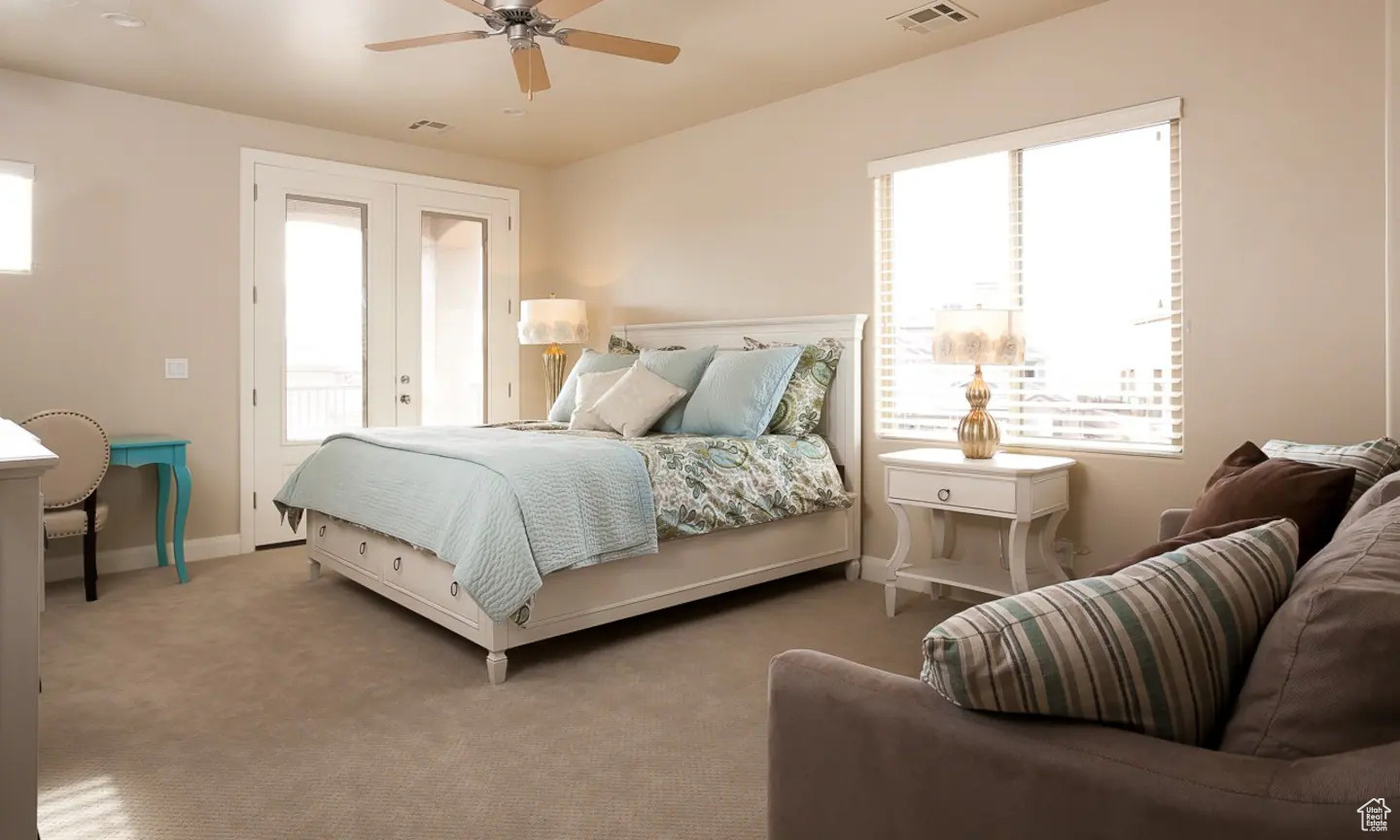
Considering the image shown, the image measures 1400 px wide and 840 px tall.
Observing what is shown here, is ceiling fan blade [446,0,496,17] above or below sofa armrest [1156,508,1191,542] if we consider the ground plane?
above

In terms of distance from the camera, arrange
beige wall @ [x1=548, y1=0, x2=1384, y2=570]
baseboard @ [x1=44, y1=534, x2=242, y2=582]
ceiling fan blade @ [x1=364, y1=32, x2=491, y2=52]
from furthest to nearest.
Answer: baseboard @ [x1=44, y1=534, x2=242, y2=582] < ceiling fan blade @ [x1=364, y1=32, x2=491, y2=52] < beige wall @ [x1=548, y1=0, x2=1384, y2=570]

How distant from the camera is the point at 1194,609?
1010 mm

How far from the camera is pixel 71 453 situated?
3842mm

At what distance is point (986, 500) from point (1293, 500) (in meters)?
1.61

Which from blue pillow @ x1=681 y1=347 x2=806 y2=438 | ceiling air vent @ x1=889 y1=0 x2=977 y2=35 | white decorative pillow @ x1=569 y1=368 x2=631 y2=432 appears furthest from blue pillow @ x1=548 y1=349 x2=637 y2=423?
ceiling air vent @ x1=889 y1=0 x2=977 y2=35

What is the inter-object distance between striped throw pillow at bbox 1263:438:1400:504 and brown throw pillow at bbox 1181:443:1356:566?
12.3 inches

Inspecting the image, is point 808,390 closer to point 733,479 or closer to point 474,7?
point 733,479

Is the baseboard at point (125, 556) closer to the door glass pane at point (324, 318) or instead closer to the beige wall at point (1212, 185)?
the door glass pane at point (324, 318)

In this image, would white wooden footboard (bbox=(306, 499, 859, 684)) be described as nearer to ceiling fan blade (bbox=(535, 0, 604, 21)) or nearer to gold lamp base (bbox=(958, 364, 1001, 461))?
gold lamp base (bbox=(958, 364, 1001, 461))

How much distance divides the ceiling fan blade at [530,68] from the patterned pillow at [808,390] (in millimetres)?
1695

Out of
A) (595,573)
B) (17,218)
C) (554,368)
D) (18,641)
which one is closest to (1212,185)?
(595,573)

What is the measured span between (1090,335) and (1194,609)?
2.79m

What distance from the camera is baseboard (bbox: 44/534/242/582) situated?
4.36 meters

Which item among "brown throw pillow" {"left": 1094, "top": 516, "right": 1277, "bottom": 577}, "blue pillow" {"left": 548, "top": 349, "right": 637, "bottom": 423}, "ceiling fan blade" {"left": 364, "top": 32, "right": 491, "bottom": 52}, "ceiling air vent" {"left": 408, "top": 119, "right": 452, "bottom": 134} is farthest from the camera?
"ceiling air vent" {"left": 408, "top": 119, "right": 452, "bottom": 134}
